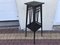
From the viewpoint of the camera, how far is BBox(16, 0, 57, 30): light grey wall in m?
3.96

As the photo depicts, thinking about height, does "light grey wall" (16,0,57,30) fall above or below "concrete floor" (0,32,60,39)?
above

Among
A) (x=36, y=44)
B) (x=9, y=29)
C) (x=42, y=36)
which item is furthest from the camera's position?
(x=9, y=29)

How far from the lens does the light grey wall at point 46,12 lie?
396cm

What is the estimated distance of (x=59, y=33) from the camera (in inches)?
161

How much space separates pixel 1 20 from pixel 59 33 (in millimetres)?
1364

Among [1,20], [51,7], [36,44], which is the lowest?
[36,44]

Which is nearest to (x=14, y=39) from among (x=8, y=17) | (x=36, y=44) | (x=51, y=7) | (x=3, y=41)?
(x=3, y=41)

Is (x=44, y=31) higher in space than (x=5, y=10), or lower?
lower

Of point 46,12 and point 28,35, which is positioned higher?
point 46,12

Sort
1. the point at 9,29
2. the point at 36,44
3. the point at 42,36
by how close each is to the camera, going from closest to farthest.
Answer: the point at 36,44 → the point at 42,36 → the point at 9,29

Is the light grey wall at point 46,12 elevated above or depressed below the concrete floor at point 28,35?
above

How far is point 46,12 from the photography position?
4.02 m

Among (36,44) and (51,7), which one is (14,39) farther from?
(51,7)

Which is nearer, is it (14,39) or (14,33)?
(14,39)
